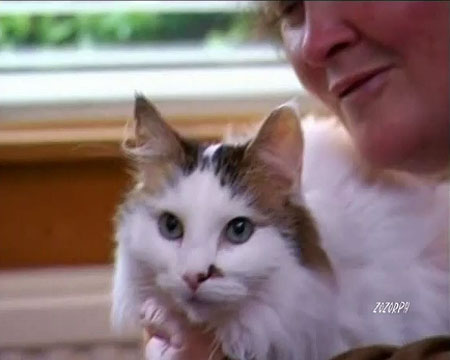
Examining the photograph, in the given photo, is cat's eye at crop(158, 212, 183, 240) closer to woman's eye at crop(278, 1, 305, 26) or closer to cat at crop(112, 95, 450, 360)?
cat at crop(112, 95, 450, 360)

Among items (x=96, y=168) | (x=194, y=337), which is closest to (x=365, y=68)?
(x=194, y=337)

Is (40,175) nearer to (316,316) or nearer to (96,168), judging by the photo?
(96,168)

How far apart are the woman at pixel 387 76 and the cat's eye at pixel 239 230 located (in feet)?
0.38

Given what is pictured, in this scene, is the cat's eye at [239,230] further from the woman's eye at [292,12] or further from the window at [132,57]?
the window at [132,57]

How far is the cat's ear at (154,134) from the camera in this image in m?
1.00

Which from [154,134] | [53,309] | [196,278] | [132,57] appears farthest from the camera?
[132,57]

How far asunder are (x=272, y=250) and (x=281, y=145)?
0.11 m

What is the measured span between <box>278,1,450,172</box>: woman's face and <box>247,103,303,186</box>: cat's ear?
0.19 ft

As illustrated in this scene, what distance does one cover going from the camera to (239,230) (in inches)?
37.5

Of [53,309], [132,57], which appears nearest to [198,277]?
[53,309]

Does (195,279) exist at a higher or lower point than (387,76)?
lower

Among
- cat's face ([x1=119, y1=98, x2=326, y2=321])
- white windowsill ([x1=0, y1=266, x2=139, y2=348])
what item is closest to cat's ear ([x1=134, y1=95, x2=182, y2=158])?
cat's face ([x1=119, y1=98, x2=326, y2=321])

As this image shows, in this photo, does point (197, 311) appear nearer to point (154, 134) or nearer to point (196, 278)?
point (196, 278)

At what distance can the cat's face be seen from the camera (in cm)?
92
